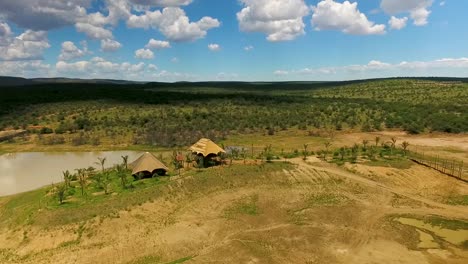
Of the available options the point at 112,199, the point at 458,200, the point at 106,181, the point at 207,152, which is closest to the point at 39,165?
the point at 106,181

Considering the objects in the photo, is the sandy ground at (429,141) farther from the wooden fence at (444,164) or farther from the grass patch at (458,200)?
the grass patch at (458,200)

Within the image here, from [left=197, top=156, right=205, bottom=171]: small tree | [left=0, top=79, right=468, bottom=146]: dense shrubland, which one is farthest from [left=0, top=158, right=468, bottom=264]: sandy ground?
[left=0, top=79, right=468, bottom=146]: dense shrubland

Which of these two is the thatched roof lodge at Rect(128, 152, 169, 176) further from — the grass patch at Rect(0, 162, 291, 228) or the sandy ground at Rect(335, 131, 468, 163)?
the sandy ground at Rect(335, 131, 468, 163)

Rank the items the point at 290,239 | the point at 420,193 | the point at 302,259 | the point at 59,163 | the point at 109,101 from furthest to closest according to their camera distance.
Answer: the point at 109,101
the point at 59,163
the point at 420,193
the point at 290,239
the point at 302,259

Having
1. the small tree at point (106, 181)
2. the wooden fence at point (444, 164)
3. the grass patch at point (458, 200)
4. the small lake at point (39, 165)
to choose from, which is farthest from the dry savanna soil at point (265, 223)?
the small lake at point (39, 165)

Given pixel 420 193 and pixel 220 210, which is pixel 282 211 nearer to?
pixel 220 210

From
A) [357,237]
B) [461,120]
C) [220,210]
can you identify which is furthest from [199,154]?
[461,120]

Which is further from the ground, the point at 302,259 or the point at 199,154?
the point at 199,154
